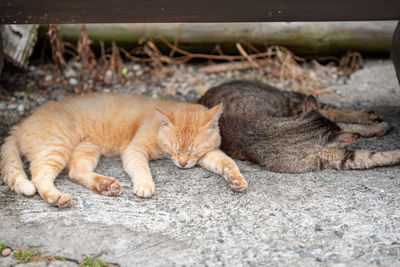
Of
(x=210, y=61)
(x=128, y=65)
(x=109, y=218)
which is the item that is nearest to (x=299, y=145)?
(x=109, y=218)

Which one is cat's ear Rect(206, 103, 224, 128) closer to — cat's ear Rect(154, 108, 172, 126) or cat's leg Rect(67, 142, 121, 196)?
cat's ear Rect(154, 108, 172, 126)

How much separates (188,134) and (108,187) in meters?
0.86

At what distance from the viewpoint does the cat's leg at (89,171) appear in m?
3.51

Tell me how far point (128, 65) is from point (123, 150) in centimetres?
235

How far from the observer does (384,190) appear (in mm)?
3404

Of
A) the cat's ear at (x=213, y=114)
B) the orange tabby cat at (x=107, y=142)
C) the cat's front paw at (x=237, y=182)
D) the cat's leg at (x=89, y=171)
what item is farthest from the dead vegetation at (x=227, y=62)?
the cat's front paw at (x=237, y=182)

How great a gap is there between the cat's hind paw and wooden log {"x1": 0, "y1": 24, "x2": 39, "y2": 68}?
97.3 inches

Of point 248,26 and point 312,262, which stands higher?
point 248,26

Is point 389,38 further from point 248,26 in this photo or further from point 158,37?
point 158,37

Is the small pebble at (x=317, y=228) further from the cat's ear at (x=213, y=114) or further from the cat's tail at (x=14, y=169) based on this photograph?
the cat's tail at (x=14, y=169)

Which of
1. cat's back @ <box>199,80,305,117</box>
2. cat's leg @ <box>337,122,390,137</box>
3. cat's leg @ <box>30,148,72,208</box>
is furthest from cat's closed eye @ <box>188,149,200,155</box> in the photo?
cat's leg @ <box>337,122,390,137</box>

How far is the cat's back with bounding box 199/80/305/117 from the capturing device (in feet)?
14.6

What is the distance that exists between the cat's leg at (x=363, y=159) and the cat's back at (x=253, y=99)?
85 cm

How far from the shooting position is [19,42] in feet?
17.6
